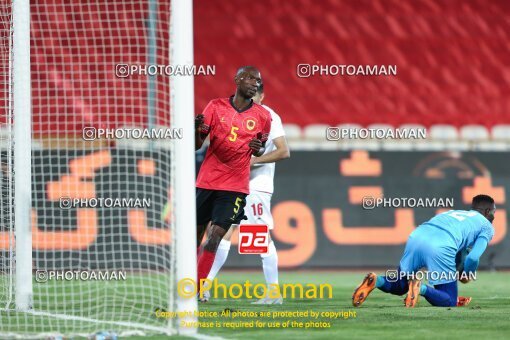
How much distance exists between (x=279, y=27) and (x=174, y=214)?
12565 mm

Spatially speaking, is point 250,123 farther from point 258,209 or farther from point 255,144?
point 258,209

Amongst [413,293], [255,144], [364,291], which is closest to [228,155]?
[255,144]

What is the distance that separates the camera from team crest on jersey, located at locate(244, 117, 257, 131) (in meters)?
8.18

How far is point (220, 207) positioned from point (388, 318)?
1.67 metres

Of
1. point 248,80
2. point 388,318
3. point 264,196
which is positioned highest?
point 248,80

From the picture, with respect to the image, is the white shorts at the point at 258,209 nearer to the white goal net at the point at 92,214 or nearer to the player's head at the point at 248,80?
the white goal net at the point at 92,214

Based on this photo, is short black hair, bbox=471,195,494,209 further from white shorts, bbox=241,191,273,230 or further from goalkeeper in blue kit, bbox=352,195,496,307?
white shorts, bbox=241,191,273,230

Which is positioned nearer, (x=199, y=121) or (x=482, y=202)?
(x=199, y=121)

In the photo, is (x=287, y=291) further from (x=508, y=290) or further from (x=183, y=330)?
(x=183, y=330)

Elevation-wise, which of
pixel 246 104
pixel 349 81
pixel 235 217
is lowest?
pixel 235 217

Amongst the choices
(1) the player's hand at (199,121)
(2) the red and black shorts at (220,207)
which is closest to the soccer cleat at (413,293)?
(2) the red and black shorts at (220,207)

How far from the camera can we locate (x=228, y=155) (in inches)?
323

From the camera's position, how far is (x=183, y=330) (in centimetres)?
Result: 614

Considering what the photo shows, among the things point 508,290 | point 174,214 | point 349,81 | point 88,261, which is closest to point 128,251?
point 88,261
